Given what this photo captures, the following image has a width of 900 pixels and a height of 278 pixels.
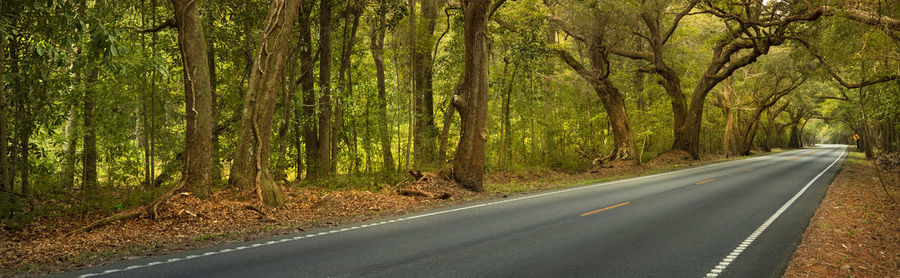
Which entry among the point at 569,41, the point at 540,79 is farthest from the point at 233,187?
the point at 569,41

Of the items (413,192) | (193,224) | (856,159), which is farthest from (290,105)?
(856,159)

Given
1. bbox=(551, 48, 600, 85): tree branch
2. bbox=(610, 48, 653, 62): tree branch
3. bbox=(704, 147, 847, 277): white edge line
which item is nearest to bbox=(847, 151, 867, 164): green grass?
bbox=(610, 48, 653, 62): tree branch

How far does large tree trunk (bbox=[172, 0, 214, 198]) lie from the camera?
927cm

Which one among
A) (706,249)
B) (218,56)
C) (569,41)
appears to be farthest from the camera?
(569,41)

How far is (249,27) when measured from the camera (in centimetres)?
1482

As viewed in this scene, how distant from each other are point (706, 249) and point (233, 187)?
29.5ft

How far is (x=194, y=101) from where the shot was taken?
9.35 meters

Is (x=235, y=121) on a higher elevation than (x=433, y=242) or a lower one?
higher

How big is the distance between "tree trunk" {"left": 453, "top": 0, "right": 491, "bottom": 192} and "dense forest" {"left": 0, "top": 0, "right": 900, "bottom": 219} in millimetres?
44

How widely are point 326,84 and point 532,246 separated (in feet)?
33.1

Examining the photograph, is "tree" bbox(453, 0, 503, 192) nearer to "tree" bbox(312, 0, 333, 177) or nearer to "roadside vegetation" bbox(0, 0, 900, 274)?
"roadside vegetation" bbox(0, 0, 900, 274)

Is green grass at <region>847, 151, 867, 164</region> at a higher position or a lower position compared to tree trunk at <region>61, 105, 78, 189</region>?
lower

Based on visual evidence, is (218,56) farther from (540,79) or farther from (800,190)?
(800,190)

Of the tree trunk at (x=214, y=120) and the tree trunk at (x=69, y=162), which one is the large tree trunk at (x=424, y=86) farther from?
the tree trunk at (x=69, y=162)
